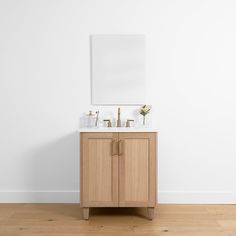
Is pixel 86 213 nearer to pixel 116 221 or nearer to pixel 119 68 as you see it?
pixel 116 221

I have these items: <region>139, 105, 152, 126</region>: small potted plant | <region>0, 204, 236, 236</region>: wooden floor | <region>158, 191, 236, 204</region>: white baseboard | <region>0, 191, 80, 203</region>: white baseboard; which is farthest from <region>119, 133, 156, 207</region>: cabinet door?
<region>0, 191, 80, 203</region>: white baseboard

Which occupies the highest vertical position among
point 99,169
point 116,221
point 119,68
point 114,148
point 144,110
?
point 119,68

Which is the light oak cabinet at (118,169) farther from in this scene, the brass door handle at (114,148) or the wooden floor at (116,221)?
the wooden floor at (116,221)

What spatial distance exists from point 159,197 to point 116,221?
2.66 ft

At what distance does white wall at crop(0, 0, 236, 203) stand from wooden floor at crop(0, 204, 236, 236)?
0.24 metres

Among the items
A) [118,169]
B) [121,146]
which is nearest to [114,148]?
[121,146]

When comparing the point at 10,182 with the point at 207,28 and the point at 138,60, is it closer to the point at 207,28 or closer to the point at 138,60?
the point at 138,60

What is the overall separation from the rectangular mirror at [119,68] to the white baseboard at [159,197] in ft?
3.70

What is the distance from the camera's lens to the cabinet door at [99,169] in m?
3.38

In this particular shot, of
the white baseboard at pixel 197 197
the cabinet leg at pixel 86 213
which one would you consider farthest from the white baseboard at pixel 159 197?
the cabinet leg at pixel 86 213

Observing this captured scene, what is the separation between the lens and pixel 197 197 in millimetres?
3975

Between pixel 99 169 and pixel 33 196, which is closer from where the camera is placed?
pixel 99 169

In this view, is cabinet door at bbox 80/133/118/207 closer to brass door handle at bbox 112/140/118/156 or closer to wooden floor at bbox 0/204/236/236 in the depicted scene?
brass door handle at bbox 112/140/118/156

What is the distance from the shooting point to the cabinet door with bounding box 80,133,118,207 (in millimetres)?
3383
